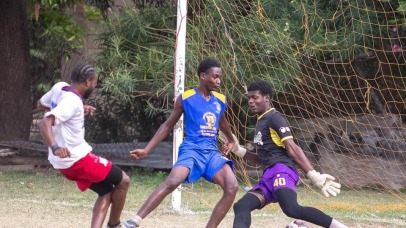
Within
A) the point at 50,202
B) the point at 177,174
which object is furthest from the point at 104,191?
the point at 50,202

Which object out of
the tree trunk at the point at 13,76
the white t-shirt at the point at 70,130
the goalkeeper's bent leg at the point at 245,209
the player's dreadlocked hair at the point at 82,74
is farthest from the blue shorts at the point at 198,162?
the tree trunk at the point at 13,76

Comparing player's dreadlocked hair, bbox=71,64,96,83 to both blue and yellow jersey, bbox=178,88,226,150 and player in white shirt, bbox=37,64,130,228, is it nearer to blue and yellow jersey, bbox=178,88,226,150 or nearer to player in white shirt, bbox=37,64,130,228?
player in white shirt, bbox=37,64,130,228

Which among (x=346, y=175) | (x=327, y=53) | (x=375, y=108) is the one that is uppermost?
(x=327, y=53)

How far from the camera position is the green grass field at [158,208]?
27.6ft

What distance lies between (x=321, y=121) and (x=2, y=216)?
478 centimetres

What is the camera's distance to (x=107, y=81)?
1154 centimetres

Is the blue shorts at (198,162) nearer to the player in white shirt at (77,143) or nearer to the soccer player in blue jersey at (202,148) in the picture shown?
the soccer player in blue jersey at (202,148)

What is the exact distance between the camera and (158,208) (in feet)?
30.4

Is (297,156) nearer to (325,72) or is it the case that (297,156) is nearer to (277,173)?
(277,173)

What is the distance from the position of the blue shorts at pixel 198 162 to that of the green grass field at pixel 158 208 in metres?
1.14

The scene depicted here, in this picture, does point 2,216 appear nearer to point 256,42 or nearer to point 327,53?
point 256,42

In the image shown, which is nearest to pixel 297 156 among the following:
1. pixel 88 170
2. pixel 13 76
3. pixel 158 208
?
pixel 88 170

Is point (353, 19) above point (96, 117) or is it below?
above

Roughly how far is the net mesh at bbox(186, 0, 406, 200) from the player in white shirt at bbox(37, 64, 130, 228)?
4.01m
